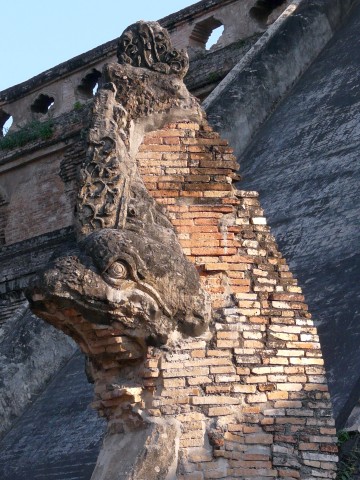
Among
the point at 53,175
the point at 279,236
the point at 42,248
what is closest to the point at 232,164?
the point at 279,236

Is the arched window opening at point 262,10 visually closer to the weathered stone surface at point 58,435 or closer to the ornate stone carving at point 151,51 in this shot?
the weathered stone surface at point 58,435

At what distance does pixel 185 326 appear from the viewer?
6.90 meters

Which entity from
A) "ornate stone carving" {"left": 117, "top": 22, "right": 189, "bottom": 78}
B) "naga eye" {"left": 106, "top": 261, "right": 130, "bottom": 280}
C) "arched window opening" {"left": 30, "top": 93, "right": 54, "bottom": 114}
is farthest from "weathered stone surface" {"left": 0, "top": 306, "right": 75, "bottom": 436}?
"arched window opening" {"left": 30, "top": 93, "right": 54, "bottom": 114}

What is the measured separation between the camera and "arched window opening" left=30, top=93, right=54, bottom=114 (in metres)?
22.6

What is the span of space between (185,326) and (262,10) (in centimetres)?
1280

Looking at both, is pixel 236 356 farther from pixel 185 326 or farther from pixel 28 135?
pixel 28 135

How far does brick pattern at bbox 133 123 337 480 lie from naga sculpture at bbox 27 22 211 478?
0.11m

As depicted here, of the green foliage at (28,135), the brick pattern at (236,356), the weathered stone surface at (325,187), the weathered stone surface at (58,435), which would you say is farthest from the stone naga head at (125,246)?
the green foliage at (28,135)

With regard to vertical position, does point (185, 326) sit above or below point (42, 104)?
below

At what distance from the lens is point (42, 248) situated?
57.2 feet

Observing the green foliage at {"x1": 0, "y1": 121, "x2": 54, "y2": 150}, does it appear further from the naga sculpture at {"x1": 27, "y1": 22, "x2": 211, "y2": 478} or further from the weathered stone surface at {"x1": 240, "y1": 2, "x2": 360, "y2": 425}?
the naga sculpture at {"x1": 27, "y1": 22, "x2": 211, "y2": 478}

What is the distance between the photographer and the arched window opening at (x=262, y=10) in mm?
19016

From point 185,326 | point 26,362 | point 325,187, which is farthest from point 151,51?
point 26,362

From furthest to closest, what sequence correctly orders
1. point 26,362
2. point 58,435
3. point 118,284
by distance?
point 26,362 < point 58,435 < point 118,284
